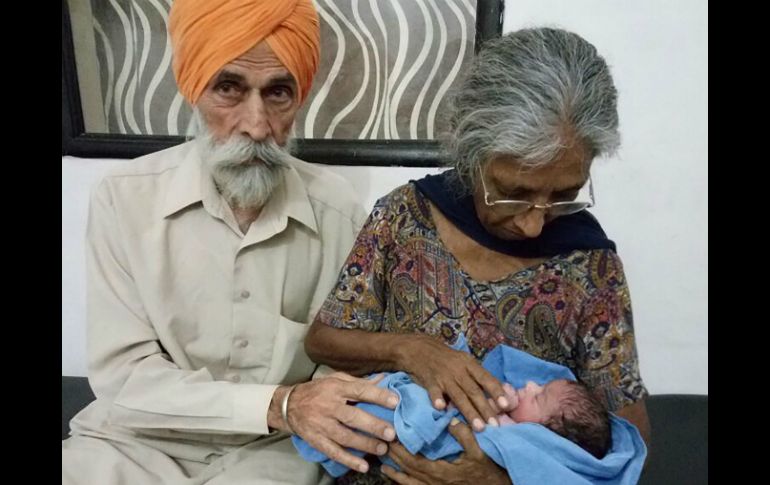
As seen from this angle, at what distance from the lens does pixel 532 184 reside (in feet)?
3.46

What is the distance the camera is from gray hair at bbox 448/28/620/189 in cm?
102

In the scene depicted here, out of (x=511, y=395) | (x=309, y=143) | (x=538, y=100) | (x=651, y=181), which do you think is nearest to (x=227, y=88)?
(x=309, y=143)

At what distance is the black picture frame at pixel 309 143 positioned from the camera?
1358 millimetres

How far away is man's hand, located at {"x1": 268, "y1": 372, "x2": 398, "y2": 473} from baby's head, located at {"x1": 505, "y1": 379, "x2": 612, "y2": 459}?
0.23m

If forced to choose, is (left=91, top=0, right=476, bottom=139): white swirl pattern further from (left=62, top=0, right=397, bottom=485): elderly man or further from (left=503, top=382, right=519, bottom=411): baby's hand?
(left=503, top=382, right=519, bottom=411): baby's hand

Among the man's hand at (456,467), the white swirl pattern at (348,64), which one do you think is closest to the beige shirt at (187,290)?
the white swirl pattern at (348,64)

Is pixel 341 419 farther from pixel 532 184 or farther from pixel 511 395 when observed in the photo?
pixel 532 184

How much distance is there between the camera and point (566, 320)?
1.15m

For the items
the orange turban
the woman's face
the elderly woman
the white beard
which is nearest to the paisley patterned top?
the elderly woman

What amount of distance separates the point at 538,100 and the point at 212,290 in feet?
2.42

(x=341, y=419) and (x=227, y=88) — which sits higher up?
(x=227, y=88)
